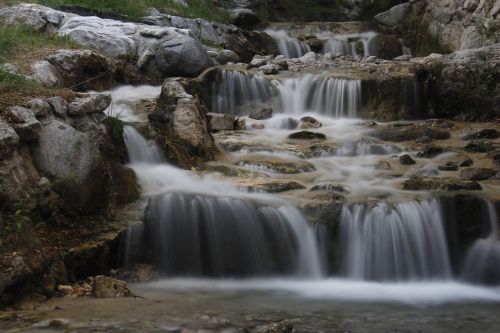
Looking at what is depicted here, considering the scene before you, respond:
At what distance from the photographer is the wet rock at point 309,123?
12.4 meters

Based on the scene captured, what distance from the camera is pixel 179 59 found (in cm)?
1372

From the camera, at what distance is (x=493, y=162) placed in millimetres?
9578

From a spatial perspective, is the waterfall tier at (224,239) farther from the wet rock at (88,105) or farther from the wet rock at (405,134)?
the wet rock at (405,134)

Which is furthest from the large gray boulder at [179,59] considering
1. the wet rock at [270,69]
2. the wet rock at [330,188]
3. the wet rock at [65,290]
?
the wet rock at [65,290]

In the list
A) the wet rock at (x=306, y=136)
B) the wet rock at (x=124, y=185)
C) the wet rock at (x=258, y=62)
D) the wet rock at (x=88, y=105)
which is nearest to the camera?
the wet rock at (x=88, y=105)

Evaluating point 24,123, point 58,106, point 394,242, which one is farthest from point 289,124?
point 24,123

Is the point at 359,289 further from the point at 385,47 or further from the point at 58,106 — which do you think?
the point at 385,47

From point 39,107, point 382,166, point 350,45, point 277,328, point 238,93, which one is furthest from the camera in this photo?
point 350,45

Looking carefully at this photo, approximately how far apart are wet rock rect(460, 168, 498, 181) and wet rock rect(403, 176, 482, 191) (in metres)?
0.36

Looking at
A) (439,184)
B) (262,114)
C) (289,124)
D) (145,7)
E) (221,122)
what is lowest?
(439,184)

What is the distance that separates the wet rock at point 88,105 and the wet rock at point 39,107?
1.30 feet

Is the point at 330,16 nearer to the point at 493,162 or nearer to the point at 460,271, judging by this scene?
the point at 493,162

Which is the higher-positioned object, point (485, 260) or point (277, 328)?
point (485, 260)

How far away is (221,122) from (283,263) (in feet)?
16.7
